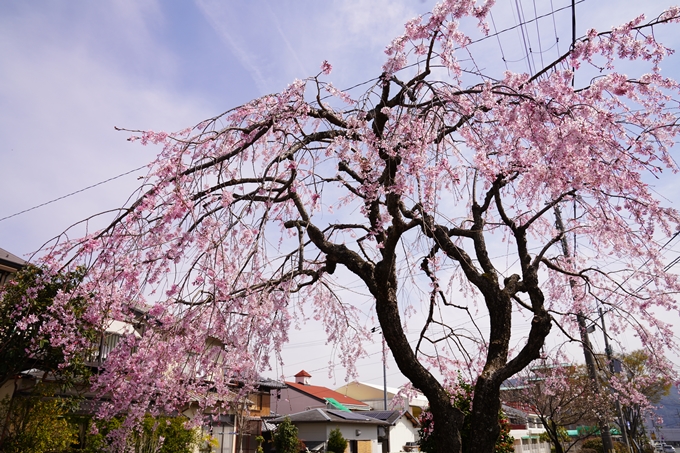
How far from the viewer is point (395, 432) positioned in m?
25.4

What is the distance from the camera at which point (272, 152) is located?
18.4 feet

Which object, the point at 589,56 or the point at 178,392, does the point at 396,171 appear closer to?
the point at 589,56

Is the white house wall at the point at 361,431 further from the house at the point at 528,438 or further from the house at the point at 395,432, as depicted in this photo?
the house at the point at 528,438

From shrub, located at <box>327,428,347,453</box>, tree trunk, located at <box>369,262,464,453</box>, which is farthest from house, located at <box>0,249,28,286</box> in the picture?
shrub, located at <box>327,428,347,453</box>

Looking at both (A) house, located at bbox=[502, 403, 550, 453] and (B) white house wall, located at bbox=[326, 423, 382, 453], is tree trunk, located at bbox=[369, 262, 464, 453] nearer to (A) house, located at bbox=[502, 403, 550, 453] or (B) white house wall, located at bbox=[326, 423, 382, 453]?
(B) white house wall, located at bbox=[326, 423, 382, 453]

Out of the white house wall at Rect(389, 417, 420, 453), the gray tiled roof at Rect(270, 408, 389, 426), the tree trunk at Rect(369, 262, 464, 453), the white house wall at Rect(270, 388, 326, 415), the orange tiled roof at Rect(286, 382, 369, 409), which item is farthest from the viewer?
the orange tiled roof at Rect(286, 382, 369, 409)

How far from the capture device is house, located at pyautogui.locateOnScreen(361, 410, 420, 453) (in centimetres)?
2345

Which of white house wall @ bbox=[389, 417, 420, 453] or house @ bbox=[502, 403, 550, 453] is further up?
white house wall @ bbox=[389, 417, 420, 453]

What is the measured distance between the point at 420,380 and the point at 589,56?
11.5ft

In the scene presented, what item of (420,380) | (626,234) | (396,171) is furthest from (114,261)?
(626,234)

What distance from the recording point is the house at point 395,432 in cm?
2345

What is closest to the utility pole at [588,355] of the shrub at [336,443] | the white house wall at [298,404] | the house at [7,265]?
the shrub at [336,443]

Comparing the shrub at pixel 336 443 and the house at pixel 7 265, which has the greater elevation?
the house at pixel 7 265

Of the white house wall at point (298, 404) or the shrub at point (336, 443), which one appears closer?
the shrub at point (336, 443)
